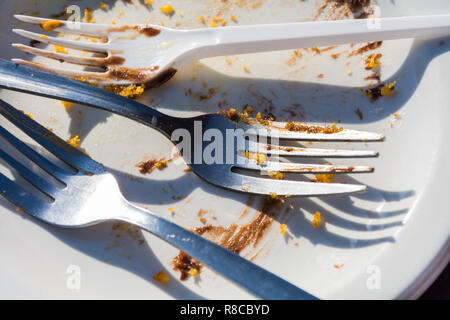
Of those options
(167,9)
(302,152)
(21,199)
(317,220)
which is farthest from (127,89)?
(317,220)

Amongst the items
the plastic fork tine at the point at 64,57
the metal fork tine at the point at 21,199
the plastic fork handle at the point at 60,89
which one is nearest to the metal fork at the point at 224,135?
the plastic fork handle at the point at 60,89

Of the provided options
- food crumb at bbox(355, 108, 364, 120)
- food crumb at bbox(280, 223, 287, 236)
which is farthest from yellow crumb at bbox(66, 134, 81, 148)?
food crumb at bbox(355, 108, 364, 120)

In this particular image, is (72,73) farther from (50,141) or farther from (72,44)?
(50,141)

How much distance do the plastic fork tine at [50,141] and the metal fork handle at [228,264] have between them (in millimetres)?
211

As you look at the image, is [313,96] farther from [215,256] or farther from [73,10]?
[73,10]

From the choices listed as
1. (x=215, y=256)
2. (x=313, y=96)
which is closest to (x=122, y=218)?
(x=215, y=256)

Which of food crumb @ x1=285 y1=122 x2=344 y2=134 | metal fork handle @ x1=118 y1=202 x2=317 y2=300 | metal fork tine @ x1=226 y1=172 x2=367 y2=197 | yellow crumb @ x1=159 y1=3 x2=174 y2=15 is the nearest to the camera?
metal fork handle @ x1=118 y1=202 x2=317 y2=300

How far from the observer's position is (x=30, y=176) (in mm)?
1084

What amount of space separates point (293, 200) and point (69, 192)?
526 millimetres

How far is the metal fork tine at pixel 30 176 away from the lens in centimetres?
107

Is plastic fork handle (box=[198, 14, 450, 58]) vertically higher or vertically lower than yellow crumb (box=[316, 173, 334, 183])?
higher

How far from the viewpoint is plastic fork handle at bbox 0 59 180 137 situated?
1055 mm

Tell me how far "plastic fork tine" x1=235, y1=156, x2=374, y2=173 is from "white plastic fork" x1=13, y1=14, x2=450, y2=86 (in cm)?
28

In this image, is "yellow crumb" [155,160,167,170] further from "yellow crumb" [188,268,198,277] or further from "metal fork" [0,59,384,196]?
"yellow crumb" [188,268,198,277]
